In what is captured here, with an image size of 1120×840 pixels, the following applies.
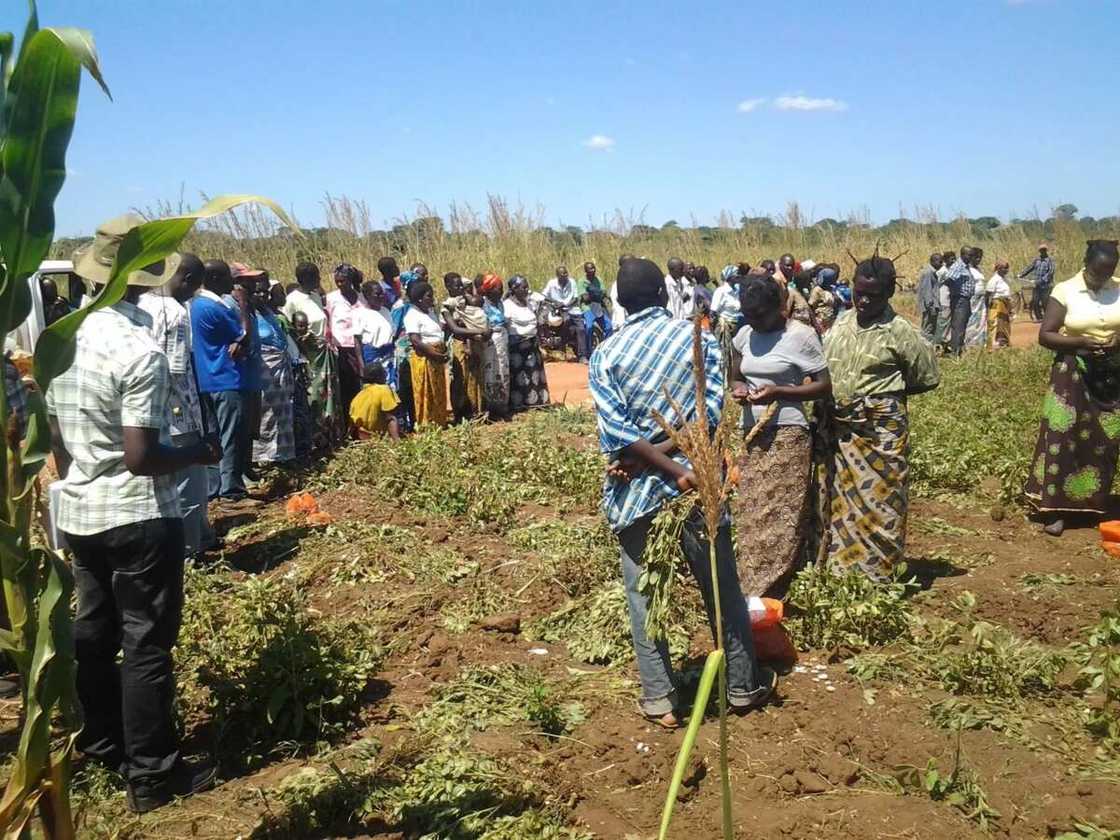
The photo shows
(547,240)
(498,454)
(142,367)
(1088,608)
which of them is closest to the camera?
(142,367)

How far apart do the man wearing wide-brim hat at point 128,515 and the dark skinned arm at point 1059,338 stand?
16.1 ft

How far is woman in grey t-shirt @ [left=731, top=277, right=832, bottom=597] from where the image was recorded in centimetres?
445

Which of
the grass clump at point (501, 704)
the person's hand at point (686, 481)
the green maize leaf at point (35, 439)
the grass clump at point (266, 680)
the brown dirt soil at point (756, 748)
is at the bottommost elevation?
the brown dirt soil at point (756, 748)

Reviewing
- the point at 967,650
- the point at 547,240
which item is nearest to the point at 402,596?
the point at 967,650

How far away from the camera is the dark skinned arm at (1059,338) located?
5605 mm

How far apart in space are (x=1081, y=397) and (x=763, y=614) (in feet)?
10.3

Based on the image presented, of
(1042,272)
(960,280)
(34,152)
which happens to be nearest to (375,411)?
(34,152)

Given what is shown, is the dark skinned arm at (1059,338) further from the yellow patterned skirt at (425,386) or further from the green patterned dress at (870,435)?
the yellow patterned skirt at (425,386)

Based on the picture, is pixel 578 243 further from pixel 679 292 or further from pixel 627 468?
pixel 627 468

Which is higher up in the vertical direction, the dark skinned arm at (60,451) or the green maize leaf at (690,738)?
the dark skinned arm at (60,451)

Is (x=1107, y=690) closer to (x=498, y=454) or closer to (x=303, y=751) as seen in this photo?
(x=303, y=751)

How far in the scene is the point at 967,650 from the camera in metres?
4.19

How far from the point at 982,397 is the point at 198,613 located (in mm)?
8384

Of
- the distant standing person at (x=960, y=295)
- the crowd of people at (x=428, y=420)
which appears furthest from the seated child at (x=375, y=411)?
the distant standing person at (x=960, y=295)
